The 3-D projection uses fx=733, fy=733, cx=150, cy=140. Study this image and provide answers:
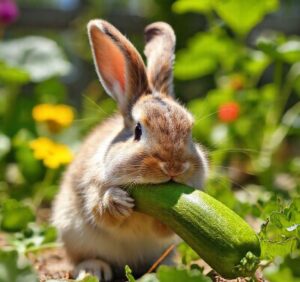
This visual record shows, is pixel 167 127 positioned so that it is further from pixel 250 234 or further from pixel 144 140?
pixel 250 234

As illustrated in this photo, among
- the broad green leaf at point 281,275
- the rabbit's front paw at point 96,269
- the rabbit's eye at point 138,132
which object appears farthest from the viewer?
the rabbit's front paw at point 96,269

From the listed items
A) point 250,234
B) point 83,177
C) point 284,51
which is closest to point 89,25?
point 83,177

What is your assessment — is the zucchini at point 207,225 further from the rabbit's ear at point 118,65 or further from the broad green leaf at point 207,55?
the broad green leaf at point 207,55

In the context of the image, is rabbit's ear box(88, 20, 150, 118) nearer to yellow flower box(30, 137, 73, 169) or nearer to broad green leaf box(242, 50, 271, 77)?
yellow flower box(30, 137, 73, 169)

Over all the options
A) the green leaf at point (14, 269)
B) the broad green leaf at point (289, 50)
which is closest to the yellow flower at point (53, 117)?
the broad green leaf at point (289, 50)

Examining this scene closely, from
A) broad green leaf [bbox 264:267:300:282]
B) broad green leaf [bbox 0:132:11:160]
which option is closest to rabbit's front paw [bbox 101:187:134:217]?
broad green leaf [bbox 264:267:300:282]

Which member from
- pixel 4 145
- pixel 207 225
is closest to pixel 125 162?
pixel 207 225
